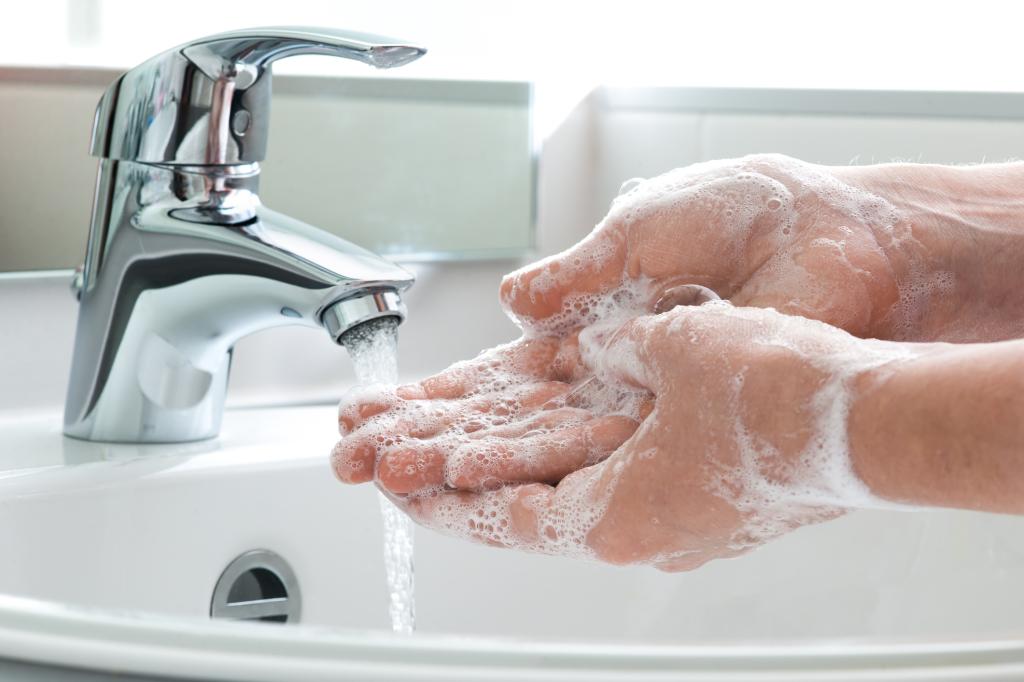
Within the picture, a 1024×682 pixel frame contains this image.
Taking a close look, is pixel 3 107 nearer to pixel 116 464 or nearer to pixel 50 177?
pixel 50 177

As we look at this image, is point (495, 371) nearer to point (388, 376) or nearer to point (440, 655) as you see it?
point (388, 376)

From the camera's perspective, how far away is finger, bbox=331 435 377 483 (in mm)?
560

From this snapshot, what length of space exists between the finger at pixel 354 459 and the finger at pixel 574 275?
147 mm

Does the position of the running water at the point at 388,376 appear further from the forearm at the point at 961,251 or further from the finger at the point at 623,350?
the forearm at the point at 961,251

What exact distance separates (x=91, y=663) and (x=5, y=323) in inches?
20.5

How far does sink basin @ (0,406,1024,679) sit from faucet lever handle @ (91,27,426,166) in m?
0.20

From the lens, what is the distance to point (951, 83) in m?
0.87

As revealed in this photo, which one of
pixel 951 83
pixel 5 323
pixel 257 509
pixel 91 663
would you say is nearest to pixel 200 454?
pixel 257 509

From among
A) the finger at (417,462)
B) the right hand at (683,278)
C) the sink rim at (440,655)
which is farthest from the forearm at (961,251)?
the sink rim at (440,655)

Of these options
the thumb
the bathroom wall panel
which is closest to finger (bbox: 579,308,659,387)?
the thumb

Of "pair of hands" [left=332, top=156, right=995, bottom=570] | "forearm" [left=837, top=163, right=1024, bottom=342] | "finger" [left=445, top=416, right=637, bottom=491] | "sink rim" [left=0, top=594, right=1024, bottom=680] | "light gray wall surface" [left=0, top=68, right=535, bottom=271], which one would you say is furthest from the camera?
"light gray wall surface" [left=0, top=68, right=535, bottom=271]

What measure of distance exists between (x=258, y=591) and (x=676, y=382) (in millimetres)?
Answer: 371

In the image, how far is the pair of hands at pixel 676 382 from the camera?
0.46m

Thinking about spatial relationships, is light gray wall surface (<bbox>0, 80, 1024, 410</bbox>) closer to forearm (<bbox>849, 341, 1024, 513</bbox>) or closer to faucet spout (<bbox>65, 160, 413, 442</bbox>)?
faucet spout (<bbox>65, 160, 413, 442</bbox>)
